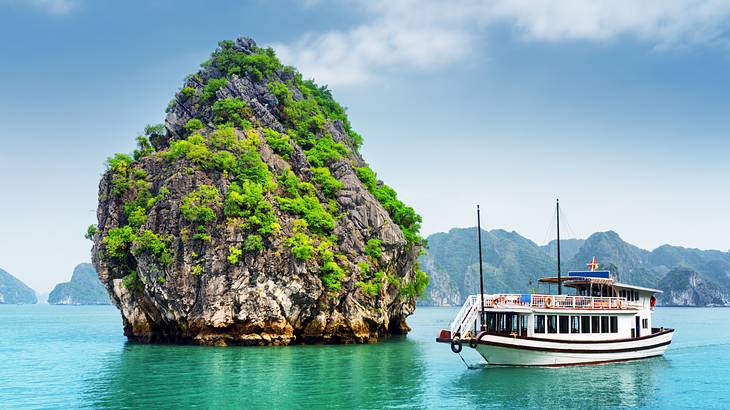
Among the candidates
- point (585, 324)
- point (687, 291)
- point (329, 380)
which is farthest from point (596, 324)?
point (687, 291)

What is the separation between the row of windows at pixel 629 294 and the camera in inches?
1326

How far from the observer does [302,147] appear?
49.4 metres

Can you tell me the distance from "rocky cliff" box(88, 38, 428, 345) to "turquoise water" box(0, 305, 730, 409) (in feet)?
8.91

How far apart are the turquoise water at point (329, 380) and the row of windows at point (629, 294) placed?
3519mm

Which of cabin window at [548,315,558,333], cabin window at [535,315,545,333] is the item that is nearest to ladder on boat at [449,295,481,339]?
cabin window at [535,315,545,333]

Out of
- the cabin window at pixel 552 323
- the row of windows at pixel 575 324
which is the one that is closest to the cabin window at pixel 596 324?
the row of windows at pixel 575 324

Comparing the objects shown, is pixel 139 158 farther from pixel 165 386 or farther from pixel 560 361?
pixel 560 361

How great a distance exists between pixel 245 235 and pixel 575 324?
20225 millimetres

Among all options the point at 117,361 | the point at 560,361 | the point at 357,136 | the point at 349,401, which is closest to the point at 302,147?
the point at 357,136

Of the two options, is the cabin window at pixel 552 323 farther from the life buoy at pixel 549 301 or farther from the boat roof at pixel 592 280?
the boat roof at pixel 592 280

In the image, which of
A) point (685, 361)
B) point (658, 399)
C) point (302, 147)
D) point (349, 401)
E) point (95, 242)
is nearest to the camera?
point (349, 401)

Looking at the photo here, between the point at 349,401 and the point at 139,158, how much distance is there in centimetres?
3095

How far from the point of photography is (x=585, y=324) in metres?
30.6

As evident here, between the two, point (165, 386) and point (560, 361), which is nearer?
point (165, 386)
